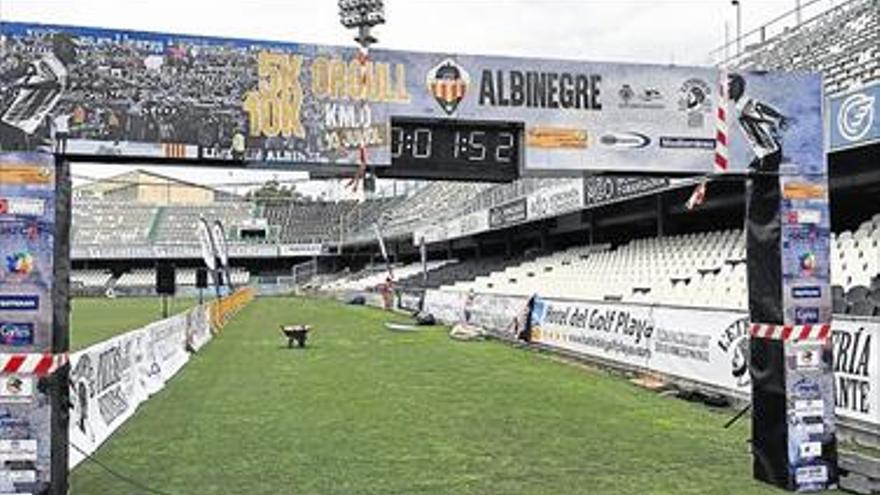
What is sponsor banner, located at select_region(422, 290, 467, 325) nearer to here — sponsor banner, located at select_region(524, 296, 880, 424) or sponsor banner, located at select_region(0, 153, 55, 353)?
sponsor banner, located at select_region(524, 296, 880, 424)

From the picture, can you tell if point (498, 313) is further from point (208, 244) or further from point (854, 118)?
point (854, 118)

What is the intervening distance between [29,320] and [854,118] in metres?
13.8

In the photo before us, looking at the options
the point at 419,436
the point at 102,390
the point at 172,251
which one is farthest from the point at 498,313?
the point at 172,251

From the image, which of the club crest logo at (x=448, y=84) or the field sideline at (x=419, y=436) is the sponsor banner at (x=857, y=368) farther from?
the club crest logo at (x=448, y=84)

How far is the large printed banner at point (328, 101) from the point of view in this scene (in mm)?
7371

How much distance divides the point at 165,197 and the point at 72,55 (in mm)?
137780

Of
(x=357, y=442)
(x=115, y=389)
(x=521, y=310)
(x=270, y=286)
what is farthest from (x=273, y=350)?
(x=270, y=286)

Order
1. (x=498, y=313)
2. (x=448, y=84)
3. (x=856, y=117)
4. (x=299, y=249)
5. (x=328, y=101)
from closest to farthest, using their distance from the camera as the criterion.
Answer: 1. (x=328, y=101)
2. (x=448, y=84)
3. (x=856, y=117)
4. (x=498, y=313)
5. (x=299, y=249)

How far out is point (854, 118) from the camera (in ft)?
53.5

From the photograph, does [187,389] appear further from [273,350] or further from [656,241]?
[656,241]

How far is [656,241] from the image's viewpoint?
108ft

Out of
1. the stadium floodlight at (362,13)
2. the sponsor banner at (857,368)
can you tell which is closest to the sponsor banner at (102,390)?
→ the sponsor banner at (857,368)

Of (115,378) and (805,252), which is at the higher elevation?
(805,252)

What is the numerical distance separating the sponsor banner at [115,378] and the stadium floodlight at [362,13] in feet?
26.8
